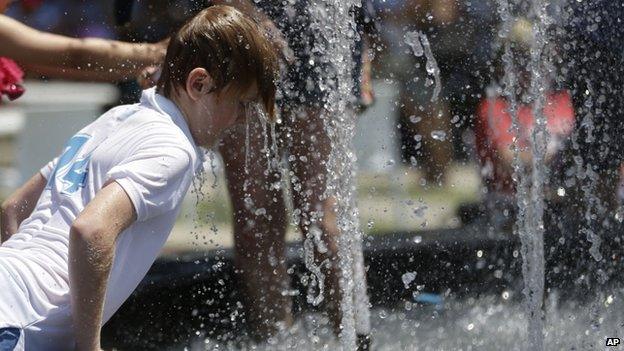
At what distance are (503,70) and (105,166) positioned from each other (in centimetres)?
290

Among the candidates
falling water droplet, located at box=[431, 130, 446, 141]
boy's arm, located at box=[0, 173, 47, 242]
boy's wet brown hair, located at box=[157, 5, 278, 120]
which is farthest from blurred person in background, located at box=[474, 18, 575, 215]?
boy's arm, located at box=[0, 173, 47, 242]

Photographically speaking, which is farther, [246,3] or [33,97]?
[33,97]

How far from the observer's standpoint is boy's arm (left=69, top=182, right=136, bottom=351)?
5.47 ft

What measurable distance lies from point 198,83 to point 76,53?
24.4 inches

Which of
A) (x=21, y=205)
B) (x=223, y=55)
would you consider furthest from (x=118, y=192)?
(x=21, y=205)

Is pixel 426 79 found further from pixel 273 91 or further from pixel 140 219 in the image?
pixel 140 219

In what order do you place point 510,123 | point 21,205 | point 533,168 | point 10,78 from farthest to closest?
point 510,123 < point 533,168 < point 10,78 < point 21,205

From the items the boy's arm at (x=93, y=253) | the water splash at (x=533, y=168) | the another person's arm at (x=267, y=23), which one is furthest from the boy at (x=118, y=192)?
the water splash at (x=533, y=168)

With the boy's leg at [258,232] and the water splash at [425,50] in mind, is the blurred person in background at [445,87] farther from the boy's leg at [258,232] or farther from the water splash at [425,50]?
the boy's leg at [258,232]

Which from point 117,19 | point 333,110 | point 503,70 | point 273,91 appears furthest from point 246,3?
point 503,70

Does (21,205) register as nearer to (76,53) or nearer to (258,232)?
(76,53)

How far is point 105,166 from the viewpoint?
1.84 meters

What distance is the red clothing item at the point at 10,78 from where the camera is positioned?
2797 mm

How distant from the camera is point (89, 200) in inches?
72.7
